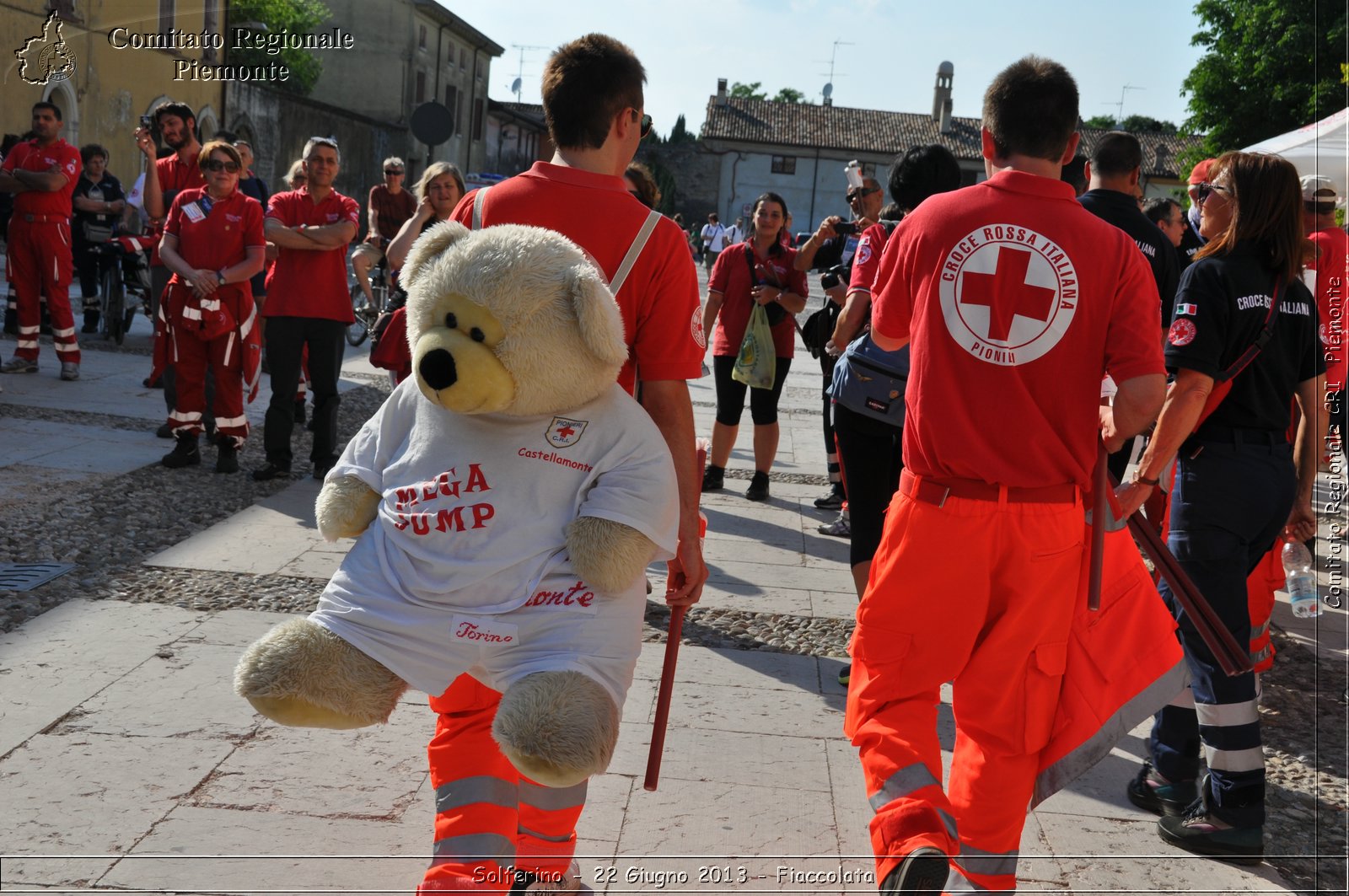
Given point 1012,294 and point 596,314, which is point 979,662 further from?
point 596,314

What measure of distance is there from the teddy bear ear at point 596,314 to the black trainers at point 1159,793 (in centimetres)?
249

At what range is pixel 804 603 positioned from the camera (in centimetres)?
611

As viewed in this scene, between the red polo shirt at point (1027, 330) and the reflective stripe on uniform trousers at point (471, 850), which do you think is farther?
the red polo shirt at point (1027, 330)

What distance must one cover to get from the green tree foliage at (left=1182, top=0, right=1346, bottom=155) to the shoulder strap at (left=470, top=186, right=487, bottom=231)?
2397cm

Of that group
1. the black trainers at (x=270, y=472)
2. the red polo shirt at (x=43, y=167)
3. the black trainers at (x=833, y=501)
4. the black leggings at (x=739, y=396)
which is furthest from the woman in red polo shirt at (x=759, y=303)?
the red polo shirt at (x=43, y=167)

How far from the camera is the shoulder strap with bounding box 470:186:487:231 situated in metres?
2.92

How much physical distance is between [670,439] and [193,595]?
330 cm

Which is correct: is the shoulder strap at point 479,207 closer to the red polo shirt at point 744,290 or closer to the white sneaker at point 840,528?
the white sneaker at point 840,528

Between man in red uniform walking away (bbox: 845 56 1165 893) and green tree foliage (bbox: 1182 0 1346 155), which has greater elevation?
green tree foliage (bbox: 1182 0 1346 155)

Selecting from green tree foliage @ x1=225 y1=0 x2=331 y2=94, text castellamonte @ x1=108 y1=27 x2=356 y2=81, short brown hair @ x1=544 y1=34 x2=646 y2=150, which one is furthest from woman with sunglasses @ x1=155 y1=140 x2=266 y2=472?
green tree foliage @ x1=225 y1=0 x2=331 y2=94

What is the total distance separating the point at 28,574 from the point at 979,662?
14.4 ft

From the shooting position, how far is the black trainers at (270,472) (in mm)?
7902

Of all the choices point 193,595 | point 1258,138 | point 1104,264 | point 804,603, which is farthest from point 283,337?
point 1258,138

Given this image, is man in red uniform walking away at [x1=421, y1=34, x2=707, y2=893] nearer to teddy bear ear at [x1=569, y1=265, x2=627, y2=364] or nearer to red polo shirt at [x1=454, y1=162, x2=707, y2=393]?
red polo shirt at [x1=454, y1=162, x2=707, y2=393]
